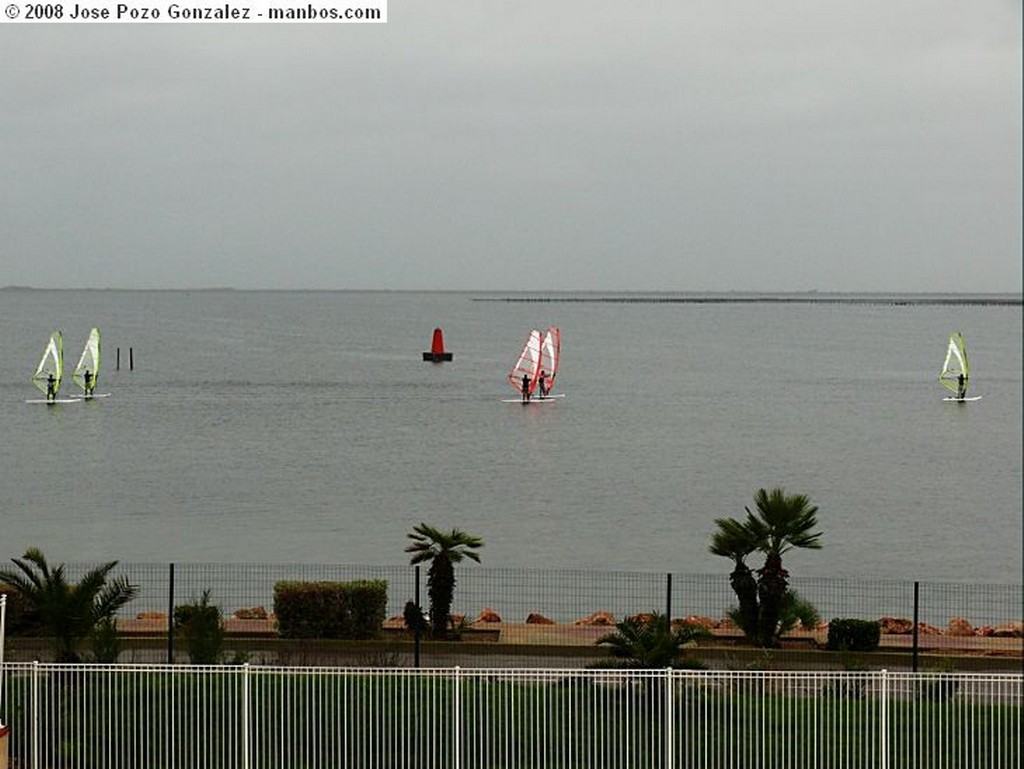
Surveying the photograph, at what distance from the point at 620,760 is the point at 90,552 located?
25.1 m

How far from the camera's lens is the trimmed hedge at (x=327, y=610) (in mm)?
21264

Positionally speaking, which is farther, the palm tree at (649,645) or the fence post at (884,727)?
the palm tree at (649,645)

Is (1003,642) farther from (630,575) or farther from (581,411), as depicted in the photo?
(581,411)

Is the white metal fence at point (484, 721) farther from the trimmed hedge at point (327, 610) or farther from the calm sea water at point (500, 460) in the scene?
the calm sea water at point (500, 460)

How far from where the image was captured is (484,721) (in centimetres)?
1511

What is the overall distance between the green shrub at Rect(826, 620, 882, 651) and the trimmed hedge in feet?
17.5

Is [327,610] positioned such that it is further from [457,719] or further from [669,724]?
[669,724]

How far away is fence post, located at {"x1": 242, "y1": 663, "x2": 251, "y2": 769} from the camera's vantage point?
14523 millimetres

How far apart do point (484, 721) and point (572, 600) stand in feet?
46.8

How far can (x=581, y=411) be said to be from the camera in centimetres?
7644

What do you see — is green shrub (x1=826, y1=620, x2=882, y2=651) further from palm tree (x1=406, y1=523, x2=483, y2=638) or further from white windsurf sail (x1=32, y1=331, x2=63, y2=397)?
white windsurf sail (x1=32, y1=331, x2=63, y2=397)

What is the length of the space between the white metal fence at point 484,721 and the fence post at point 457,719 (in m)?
0.03

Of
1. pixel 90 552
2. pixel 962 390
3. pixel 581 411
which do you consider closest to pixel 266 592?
pixel 90 552

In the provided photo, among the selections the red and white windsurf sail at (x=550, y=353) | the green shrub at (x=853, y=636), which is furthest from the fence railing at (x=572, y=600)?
the red and white windsurf sail at (x=550, y=353)
